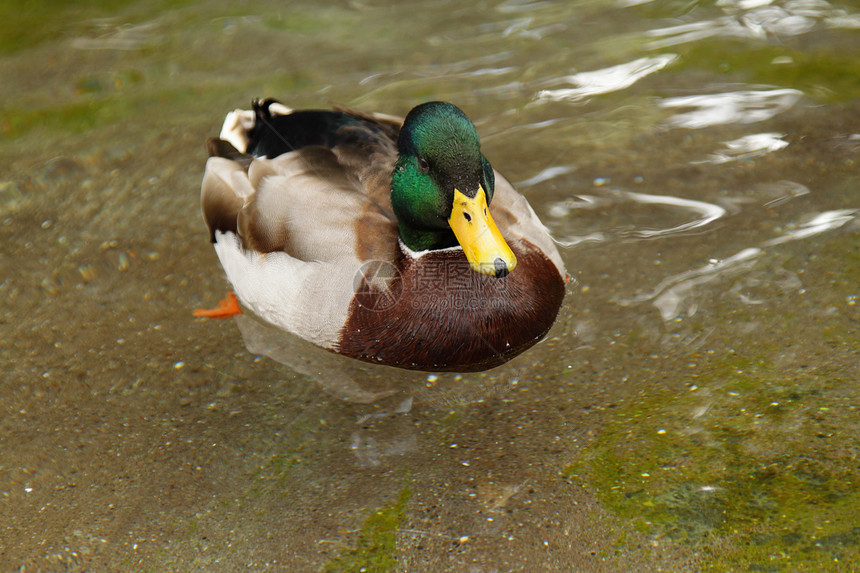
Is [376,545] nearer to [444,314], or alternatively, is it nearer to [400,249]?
[444,314]

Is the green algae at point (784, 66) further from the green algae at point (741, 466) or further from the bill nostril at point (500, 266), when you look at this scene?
the bill nostril at point (500, 266)

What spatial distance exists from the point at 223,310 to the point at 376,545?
5.67 ft

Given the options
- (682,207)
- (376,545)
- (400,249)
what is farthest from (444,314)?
(682,207)

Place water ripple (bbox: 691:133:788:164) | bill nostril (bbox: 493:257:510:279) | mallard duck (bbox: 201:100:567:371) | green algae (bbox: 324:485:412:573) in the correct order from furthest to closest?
water ripple (bbox: 691:133:788:164), mallard duck (bbox: 201:100:567:371), bill nostril (bbox: 493:257:510:279), green algae (bbox: 324:485:412:573)

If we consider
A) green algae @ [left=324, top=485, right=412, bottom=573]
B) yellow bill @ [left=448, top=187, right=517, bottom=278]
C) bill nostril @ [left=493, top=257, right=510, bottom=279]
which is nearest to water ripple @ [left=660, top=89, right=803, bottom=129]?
Result: yellow bill @ [left=448, top=187, right=517, bottom=278]

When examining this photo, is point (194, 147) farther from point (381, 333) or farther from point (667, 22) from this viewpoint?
point (667, 22)

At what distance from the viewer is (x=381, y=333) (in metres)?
3.76

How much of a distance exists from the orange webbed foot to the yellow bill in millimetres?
1393

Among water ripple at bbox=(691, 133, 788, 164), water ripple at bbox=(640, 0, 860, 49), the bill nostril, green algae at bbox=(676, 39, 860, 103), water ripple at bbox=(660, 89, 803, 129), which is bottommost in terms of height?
water ripple at bbox=(691, 133, 788, 164)

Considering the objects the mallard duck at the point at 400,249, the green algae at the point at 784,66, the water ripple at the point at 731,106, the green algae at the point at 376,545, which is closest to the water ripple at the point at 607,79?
the green algae at the point at 784,66

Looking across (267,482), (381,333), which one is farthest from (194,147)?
(267,482)

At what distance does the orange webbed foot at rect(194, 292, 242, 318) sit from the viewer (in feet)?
14.2

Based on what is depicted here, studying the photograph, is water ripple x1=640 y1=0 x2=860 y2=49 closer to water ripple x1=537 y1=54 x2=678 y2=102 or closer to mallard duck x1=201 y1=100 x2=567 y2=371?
water ripple x1=537 y1=54 x2=678 y2=102

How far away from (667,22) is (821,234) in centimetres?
288
